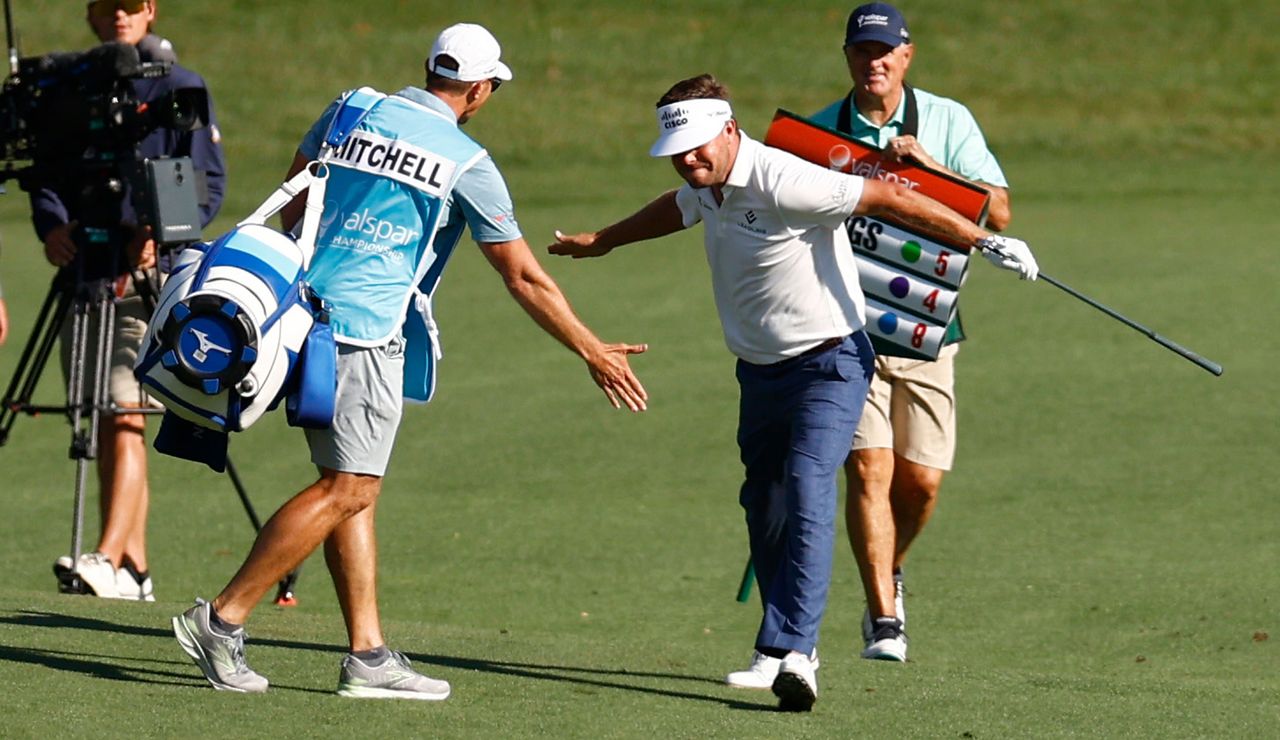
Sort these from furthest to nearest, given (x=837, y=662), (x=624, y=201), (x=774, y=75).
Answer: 1. (x=774, y=75)
2. (x=624, y=201)
3. (x=837, y=662)

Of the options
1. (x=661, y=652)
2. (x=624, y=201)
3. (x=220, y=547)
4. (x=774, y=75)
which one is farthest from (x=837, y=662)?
(x=774, y=75)

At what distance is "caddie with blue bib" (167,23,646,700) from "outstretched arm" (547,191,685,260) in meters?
0.77

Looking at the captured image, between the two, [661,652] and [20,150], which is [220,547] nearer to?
[20,150]

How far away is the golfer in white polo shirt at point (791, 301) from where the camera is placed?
5.93 meters

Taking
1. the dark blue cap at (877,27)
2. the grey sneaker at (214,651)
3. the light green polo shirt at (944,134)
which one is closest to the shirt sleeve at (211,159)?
the light green polo shirt at (944,134)

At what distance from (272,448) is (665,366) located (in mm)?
2408

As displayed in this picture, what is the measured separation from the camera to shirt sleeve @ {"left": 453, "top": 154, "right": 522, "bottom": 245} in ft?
19.0

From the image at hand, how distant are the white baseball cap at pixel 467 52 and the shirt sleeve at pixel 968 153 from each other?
2.08 m

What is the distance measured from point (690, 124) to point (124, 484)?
131 inches

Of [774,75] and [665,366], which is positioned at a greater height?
[665,366]

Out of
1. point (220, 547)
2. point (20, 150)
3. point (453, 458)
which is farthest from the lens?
point (453, 458)

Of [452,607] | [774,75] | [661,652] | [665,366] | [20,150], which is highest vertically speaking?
[20,150]

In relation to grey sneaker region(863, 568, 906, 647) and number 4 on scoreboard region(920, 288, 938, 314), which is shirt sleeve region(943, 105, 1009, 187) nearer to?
number 4 on scoreboard region(920, 288, 938, 314)

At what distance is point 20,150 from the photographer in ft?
25.8
